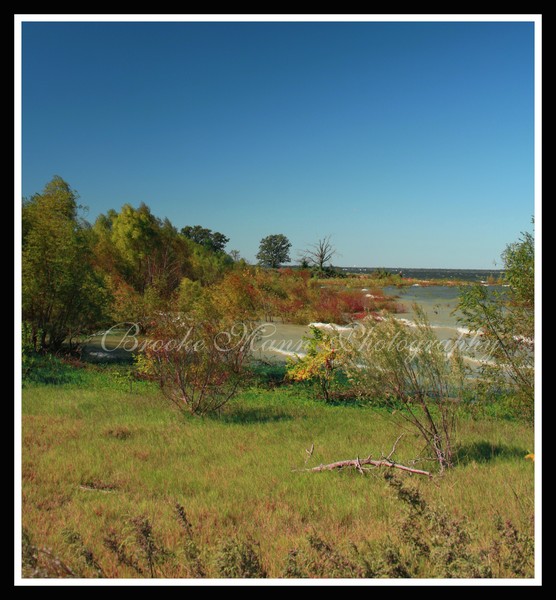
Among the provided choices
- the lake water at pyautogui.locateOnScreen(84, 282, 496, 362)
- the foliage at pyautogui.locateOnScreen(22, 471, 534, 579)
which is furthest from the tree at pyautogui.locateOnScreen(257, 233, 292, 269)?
the foliage at pyautogui.locateOnScreen(22, 471, 534, 579)

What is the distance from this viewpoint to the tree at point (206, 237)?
40.9m

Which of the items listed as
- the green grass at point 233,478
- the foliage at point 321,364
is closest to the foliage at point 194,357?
the green grass at point 233,478

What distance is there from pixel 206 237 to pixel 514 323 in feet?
119

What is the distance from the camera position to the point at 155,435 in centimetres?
836

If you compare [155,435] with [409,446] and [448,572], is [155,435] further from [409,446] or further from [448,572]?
[448,572]

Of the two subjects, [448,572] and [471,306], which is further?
[471,306]

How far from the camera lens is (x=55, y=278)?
15.0 metres

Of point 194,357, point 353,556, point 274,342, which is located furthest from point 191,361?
point 274,342

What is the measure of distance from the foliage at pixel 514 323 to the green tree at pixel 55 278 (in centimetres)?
1245

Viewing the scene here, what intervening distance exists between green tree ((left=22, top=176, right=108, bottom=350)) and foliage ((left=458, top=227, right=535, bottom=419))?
40.8ft

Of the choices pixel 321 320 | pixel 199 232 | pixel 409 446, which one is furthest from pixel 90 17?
pixel 199 232

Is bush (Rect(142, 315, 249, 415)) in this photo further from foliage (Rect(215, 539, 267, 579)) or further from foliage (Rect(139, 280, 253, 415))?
foliage (Rect(215, 539, 267, 579))

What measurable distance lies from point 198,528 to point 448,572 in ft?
7.87
